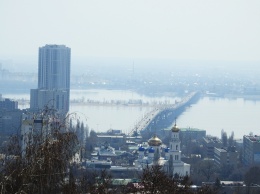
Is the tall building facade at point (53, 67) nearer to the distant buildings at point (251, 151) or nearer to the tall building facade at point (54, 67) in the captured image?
the tall building facade at point (54, 67)

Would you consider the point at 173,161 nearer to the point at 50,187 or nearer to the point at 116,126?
the point at 50,187

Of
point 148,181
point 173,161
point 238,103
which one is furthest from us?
point 238,103

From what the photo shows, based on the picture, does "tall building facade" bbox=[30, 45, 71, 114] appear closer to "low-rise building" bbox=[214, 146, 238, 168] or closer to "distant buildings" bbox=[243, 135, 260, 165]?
"distant buildings" bbox=[243, 135, 260, 165]

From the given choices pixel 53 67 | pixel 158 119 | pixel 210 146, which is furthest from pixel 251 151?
pixel 53 67

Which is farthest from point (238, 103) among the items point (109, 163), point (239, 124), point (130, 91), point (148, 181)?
point (148, 181)

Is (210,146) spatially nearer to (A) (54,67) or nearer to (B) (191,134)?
(B) (191,134)

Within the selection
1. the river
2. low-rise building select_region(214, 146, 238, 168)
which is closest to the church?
low-rise building select_region(214, 146, 238, 168)
